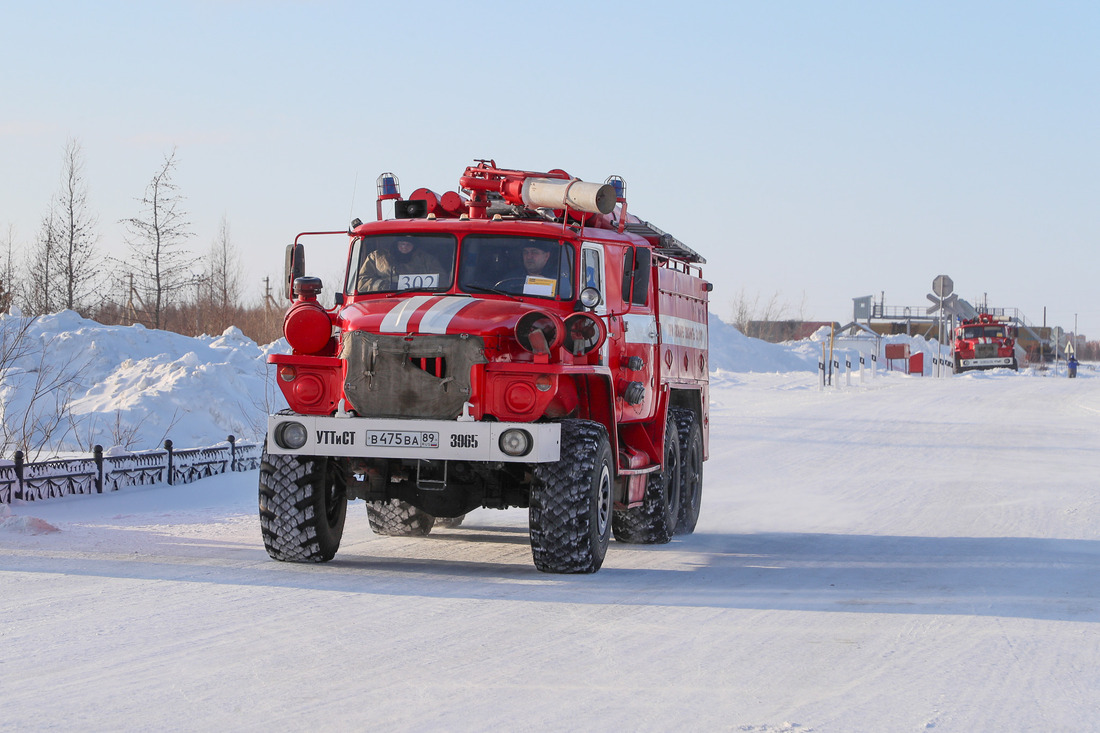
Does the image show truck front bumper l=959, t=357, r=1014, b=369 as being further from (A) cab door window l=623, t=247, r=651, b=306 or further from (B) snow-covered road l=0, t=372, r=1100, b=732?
(A) cab door window l=623, t=247, r=651, b=306

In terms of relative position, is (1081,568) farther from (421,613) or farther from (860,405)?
(860,405)

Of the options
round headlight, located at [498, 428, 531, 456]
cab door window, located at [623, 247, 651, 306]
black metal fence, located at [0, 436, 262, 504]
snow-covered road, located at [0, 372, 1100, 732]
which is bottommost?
snow-covered road, located at [0, 372, 1100, 732]

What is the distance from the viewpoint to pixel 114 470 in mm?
13477

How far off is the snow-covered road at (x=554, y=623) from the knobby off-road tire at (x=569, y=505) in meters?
0.19

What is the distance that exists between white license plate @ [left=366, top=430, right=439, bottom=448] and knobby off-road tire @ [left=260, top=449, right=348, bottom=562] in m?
0.69

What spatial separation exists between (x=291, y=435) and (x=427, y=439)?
1013 millimetres

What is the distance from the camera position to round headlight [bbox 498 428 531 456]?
859 centimetres

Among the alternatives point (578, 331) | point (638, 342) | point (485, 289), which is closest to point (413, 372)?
point (485, 289)

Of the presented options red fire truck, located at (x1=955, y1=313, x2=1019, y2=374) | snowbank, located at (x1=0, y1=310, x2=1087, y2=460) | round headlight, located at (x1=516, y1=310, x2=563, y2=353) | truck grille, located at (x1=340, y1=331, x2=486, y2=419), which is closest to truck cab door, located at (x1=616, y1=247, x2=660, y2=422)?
round headlight, located at (x1=516, y1=310, x2=563, y2=353)

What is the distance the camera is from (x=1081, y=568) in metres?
9.98

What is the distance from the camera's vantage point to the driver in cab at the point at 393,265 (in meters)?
9.69

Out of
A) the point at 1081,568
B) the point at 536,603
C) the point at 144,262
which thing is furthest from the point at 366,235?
the point at 144,262

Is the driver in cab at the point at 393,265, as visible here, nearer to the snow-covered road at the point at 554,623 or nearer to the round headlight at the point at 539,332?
the round headlight at the point at 539,332

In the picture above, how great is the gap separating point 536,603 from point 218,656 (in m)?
2.32
